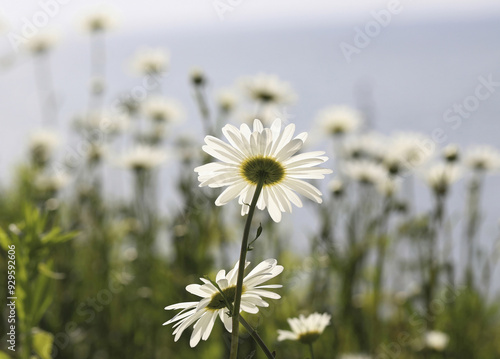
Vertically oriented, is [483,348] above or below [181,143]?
below

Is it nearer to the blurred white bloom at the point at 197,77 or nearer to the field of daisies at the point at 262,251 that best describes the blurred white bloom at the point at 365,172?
the field of daisies at the point at 262,251

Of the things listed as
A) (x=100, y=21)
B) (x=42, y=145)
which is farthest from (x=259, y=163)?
(x=100, y=21)

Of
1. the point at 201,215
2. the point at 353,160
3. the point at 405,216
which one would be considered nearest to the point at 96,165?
the point at 201,215

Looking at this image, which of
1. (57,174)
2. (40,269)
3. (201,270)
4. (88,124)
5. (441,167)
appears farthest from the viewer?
(88,124)

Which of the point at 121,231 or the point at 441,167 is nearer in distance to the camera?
the point at 441,167

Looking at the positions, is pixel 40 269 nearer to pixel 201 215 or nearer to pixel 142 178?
pixel 201 215

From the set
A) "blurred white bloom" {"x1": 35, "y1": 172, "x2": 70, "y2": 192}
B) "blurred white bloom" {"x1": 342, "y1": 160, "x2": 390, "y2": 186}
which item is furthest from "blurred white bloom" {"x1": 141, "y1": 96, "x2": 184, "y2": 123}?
"blurred white bloom" {"x1": 342, "y1": 160, "x2": 390, "y2": 186}

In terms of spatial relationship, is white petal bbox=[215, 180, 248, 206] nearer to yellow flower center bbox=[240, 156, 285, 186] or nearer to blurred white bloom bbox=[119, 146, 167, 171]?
yellow flower center bbox=[240, 156, 285, 186]

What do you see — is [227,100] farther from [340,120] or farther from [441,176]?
[441,176]
